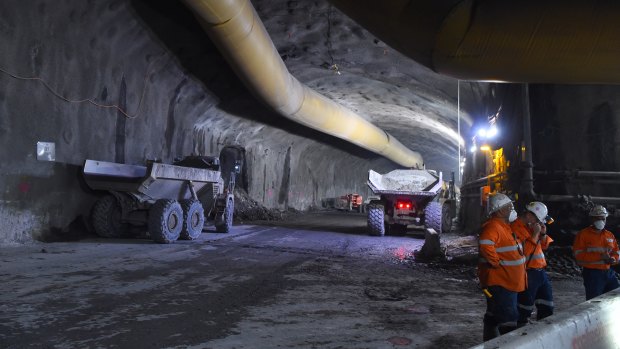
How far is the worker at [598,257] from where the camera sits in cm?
488

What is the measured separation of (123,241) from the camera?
32.9ft

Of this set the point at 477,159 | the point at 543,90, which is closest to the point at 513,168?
the point at 543,90

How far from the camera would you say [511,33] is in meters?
5.05

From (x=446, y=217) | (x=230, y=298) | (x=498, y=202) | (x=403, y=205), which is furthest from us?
(x=446, y=217)

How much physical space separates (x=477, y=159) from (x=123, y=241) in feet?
33.9

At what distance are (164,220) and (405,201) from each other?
7392mm

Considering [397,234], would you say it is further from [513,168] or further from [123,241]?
[123,241]

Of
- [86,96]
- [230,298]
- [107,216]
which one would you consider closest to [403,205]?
[107,216]

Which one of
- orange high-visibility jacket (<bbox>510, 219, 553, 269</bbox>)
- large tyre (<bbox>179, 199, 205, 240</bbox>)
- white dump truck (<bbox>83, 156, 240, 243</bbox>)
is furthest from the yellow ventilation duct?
large tyre (<bbox>179, 199, 205, 240</bbox>)

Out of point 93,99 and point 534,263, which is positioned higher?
point 93,99

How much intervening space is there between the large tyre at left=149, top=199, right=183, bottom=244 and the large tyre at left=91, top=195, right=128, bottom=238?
108 cm

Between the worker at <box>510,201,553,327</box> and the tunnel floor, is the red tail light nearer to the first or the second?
the tunnel floor

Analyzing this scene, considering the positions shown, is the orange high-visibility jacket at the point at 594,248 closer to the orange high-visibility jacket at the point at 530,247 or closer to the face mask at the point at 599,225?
the face mask at the point at 599,225

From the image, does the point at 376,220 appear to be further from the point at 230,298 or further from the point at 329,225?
the point at 230,298
